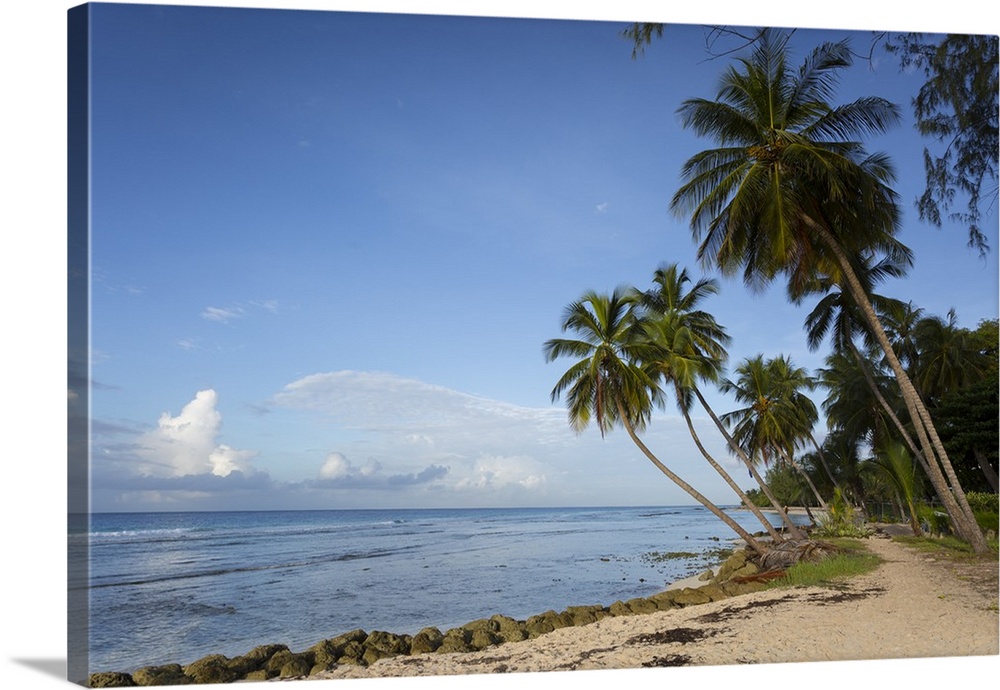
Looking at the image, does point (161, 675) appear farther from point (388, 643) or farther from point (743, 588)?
point (743, 588)

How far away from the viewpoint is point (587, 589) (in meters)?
11.2

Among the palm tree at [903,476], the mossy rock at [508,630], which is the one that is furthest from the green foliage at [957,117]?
the mossy rock at [508,630]

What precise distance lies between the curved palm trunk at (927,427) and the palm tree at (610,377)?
189 cm

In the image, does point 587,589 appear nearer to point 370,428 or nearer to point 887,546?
point 370,428

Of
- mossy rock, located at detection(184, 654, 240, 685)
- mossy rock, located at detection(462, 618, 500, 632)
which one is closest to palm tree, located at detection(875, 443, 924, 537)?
mossy rock, located at detection(462, 618, 500, 632)

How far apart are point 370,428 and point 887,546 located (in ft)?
18.6

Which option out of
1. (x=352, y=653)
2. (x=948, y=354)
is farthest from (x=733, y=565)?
(x=352, y=653)

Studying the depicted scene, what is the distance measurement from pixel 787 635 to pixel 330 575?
310 inches

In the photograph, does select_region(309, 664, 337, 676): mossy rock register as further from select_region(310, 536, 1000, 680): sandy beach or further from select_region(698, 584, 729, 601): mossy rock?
select_region(698, 584, 729, 601): mossy rock

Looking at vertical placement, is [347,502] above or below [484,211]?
below

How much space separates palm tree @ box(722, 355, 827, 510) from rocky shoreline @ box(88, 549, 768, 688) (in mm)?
1918

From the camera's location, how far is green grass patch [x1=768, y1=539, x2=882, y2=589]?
6.82 m

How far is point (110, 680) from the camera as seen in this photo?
16.0ft

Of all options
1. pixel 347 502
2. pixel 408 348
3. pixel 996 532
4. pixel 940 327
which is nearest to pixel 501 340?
pixel 408 348
